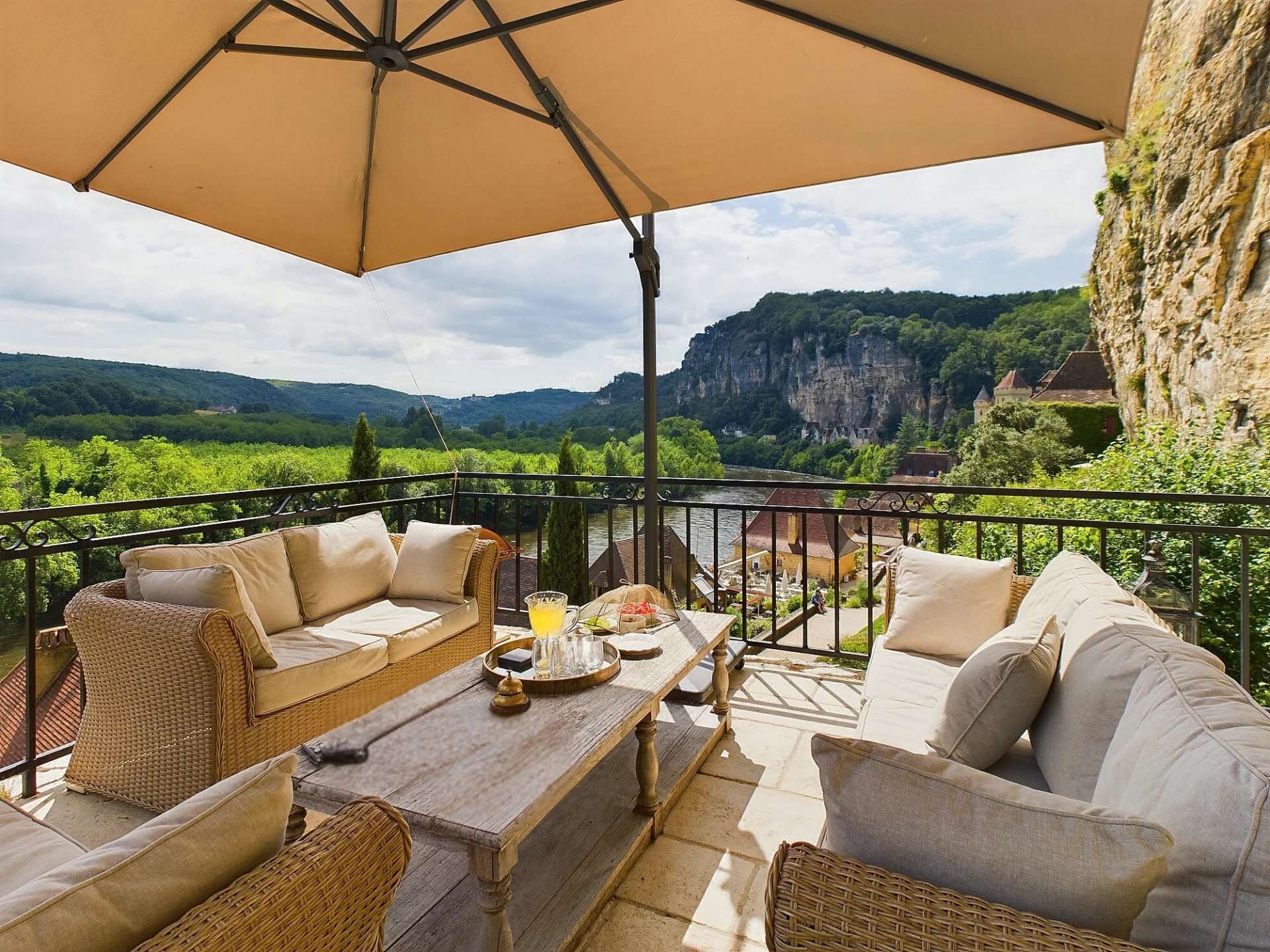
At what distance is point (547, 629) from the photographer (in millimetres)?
1878

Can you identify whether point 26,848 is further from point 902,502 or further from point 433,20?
point 902,502

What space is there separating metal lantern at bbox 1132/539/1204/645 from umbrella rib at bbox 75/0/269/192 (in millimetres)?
3138

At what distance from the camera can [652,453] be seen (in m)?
3.00

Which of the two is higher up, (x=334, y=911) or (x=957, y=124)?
(x=957, y=124)

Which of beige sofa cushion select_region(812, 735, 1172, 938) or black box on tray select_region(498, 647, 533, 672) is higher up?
beige sofa cushion select_region(812, 735, 1172, 938)

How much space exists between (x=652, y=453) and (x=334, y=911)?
92.7 inches

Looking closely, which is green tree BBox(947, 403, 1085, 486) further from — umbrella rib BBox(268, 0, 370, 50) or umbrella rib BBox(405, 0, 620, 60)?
umbrella rib BBox(268, 0, 370, 50)

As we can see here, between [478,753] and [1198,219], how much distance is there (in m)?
11.9

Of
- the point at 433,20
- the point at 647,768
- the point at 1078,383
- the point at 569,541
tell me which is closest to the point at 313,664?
the point at 647,768

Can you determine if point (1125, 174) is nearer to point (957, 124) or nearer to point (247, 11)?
point (957, 124)

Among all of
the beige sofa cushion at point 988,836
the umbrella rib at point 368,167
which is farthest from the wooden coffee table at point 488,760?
the umbrella rib at point 368,167

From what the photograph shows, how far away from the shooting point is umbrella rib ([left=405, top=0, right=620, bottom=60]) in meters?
1.67

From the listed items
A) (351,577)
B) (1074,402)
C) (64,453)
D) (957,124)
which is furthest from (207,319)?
(1074,402)

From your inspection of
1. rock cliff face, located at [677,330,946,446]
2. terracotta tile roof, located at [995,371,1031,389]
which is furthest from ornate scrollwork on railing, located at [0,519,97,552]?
terracotta tile roof, located at [995,371,1031,389]
